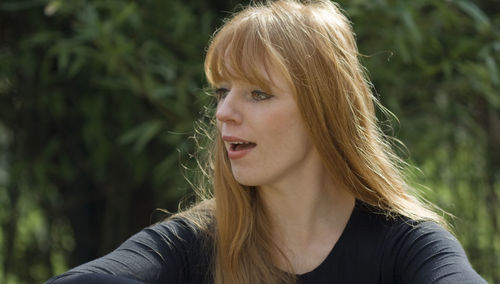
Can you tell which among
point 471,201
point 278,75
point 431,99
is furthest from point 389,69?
point 278,75

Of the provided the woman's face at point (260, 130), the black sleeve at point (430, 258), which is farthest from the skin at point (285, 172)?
the black sleeve at point (430, 258)

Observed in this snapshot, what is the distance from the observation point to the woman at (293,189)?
1.72m

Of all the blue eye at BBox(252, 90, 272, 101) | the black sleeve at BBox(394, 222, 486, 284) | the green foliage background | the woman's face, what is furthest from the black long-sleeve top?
the green foliage background

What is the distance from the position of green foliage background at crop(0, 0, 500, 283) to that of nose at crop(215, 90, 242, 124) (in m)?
0.84

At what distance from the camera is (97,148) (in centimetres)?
295

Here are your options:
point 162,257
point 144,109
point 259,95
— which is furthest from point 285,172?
point 144,109

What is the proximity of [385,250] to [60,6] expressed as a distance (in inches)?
52.6

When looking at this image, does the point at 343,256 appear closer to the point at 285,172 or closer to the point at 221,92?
the point at 285,172

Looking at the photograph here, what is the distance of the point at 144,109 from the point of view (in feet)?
9.54

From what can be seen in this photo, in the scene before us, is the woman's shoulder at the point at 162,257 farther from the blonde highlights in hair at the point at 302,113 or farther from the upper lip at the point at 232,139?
the upper lip at the point at 232,139

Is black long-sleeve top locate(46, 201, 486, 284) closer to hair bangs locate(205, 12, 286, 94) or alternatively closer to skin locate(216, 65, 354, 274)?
skin locate(216, 65, 354, 274)

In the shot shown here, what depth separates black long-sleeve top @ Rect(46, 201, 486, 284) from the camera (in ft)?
5.53

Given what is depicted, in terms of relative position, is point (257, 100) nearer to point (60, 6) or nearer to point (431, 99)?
point (60, 6)

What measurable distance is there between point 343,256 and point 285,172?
0.23 m
